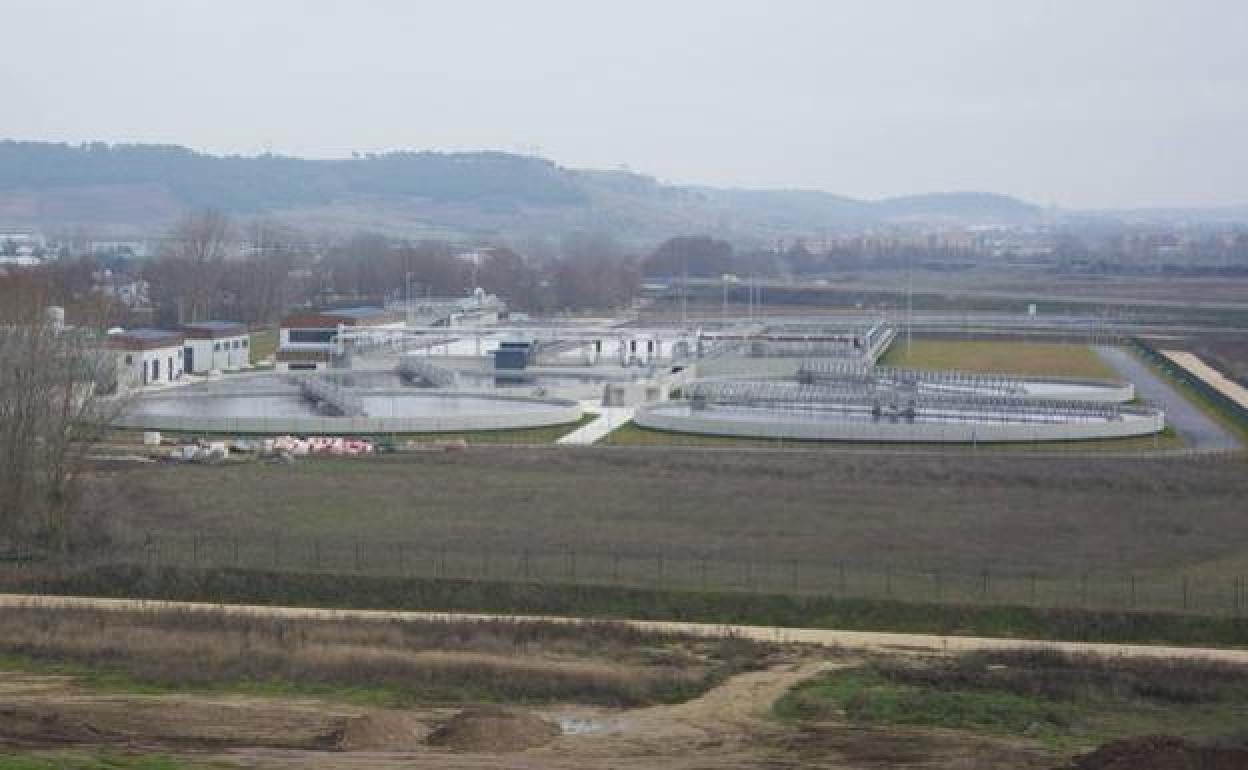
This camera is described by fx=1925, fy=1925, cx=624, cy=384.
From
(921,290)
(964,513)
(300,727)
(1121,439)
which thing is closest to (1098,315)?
(921,290)

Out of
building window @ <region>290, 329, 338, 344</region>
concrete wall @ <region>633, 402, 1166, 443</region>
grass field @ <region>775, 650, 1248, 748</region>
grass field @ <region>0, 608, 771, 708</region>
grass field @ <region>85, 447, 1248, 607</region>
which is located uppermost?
building window @ <region>290, 329, 338, 344</region>

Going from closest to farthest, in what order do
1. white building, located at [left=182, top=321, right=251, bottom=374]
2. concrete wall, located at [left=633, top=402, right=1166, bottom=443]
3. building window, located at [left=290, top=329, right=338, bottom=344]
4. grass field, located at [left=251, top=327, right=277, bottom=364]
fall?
concrete wall, located at [left=633, top=402, right=1166, bottom=443] < white building, located at [left=182, top=321, right=251, bottom=374] < building window, located at [left=290, top=329, right=338, bottom=344] < grass field, located at [left=251, top=327, right=277, bottom=364]

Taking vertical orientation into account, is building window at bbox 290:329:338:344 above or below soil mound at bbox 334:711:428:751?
above

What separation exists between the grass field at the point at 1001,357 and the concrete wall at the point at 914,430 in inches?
512

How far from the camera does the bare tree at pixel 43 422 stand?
2289 centimetres

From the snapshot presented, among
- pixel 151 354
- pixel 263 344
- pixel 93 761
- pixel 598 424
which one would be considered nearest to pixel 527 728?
pixel 93 761

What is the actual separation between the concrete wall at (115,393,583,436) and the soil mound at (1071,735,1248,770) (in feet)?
73.7

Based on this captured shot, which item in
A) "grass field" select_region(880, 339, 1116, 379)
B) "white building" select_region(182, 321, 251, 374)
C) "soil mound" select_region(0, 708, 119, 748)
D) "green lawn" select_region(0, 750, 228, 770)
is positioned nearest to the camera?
"green lawn" select_region(0, 750, 228, 770)

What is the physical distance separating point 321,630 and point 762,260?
10235 centimetres

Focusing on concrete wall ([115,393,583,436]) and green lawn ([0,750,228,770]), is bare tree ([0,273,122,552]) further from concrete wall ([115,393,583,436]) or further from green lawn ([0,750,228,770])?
green lawn ([0,750,228,770])

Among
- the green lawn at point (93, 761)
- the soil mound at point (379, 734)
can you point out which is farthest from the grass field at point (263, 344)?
the green lawn at point (93, 761)

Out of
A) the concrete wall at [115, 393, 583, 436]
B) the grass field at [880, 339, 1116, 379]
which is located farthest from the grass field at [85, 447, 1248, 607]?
the grass field at [880, 339, 1116, 379]

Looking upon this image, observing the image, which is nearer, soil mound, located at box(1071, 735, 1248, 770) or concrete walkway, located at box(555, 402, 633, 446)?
soil mound, located at box(1071, 735, 1248, 770)

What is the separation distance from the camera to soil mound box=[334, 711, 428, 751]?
13.9 m
